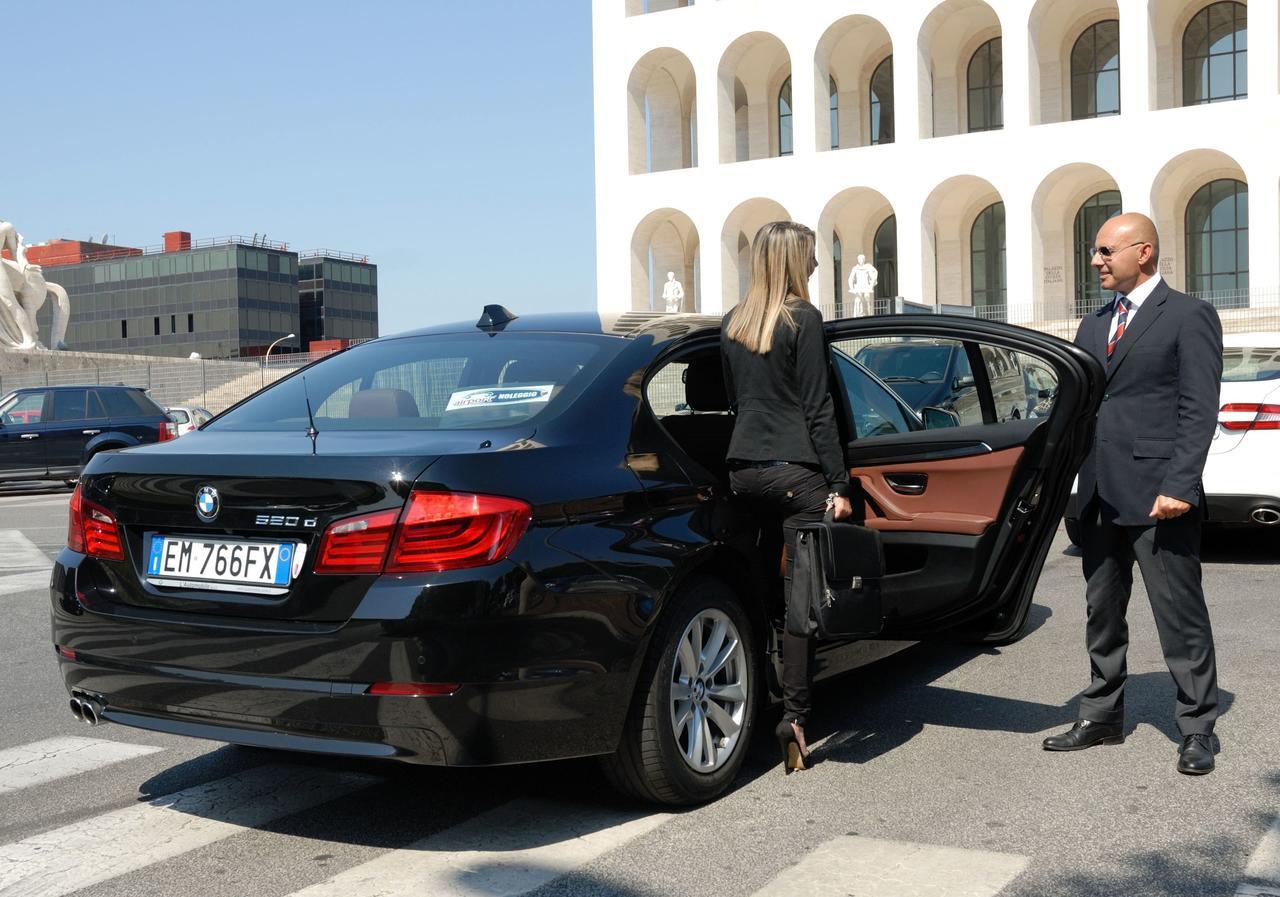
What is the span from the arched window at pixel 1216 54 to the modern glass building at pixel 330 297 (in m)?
73.9

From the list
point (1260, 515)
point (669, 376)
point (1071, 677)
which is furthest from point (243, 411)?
point (1260, 515)

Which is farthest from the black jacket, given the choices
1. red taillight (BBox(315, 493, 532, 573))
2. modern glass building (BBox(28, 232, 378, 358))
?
modern glass building (BBox(28, 232, 378, 358))

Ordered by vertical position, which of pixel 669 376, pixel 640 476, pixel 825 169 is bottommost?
pixel 640 476

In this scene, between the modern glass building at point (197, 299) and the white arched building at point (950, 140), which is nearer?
the white arched building at point (950, 140)

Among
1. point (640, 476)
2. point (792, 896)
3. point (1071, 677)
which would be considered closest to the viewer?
point (792, 896)

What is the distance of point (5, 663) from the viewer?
280 inches

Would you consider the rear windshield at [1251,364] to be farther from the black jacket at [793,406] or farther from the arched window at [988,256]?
the arched window at [988,256]

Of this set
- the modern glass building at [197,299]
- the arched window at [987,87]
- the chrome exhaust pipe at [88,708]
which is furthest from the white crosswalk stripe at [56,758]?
the modern glass building at [197,299]

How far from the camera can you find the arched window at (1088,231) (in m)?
45.7

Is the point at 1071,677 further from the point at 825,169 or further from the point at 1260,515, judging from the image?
the point at 825,169

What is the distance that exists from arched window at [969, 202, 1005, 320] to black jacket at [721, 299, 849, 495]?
45.0 meters

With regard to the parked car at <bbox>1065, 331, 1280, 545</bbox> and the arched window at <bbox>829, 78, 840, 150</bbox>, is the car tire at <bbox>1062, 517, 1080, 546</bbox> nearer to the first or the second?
the parked car at <bbox>1065, 331, 1280, 545</bbox>

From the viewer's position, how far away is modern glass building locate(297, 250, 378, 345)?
109312mm

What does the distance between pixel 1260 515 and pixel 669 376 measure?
5.63m
